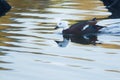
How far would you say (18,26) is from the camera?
23719 millimetres

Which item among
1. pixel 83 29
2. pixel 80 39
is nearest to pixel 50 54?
pixel 80 39

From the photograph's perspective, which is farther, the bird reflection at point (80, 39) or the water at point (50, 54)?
the bird reflection at point (80, 39)

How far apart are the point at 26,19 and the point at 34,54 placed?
10.6 m

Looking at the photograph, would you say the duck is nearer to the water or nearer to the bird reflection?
the bird reflection

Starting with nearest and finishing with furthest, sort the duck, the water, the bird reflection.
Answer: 1. the water
2. the bird reflection
3. the duck

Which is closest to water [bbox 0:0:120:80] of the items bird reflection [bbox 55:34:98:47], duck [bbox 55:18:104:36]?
bird reflection [bbox 55:34:98:47]

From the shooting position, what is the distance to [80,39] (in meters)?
19.8

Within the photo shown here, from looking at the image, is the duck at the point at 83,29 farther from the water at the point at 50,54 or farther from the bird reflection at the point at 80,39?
the water at the point at 50,54

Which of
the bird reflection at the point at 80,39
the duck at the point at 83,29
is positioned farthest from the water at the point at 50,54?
the duck at the point at 83,29

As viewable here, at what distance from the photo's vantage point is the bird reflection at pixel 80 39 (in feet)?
61.5

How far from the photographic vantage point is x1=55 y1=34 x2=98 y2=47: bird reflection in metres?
18.7

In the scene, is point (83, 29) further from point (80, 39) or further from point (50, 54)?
point (50, 54)

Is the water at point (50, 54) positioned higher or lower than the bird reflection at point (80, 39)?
higher

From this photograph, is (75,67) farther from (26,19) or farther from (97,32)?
(26,19)
